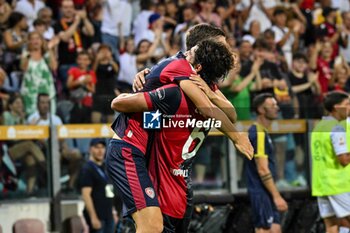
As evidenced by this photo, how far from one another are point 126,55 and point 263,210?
4983 mm

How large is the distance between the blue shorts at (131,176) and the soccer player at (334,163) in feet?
11.2

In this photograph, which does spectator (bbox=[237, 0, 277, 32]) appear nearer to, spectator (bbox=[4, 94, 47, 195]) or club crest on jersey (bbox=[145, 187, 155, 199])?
spectator (bbox=[4, 94, 47, 195])

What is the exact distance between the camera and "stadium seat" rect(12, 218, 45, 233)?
1231 centimetres

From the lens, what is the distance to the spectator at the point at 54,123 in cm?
1314

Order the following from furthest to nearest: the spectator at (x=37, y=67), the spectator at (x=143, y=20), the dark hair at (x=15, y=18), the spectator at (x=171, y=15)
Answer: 1. the spectator at (x=171, y=15)
2. the spectator at (x=143, y=20)
3. the dark hair at (x=15, y=18)
4. the spectator at (x=37, y=67)

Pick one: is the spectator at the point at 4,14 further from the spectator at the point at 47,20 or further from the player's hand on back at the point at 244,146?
the player's hand on back at the point at 244,146

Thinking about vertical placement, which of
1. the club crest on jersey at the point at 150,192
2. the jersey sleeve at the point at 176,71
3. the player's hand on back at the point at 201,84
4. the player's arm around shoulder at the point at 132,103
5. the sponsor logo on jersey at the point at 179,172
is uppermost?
the jersey sleeve at the point at 176,71

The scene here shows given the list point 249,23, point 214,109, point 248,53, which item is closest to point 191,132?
point 214,109

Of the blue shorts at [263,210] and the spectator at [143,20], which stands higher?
the spectator at [143,20]

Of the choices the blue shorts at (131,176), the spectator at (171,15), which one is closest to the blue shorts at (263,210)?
the blue shorts at (131,176)

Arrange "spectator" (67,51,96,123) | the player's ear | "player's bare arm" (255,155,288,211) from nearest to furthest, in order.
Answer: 1. the player's ear
2. "player's bare arm" (255,155,288,211)
3. "spectator" (67,51,96,123)

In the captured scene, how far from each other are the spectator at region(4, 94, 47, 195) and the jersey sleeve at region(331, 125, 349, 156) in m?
4.38

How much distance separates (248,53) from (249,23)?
194 cm

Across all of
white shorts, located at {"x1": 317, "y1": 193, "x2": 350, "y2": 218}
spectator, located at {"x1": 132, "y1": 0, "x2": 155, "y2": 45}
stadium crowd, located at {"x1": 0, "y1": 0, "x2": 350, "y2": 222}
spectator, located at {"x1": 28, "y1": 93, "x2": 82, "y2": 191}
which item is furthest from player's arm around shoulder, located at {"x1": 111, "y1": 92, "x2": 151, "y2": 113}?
spectator, located at {"x1": 132, "y1": 0, "x2": 155, "y2": 45}
